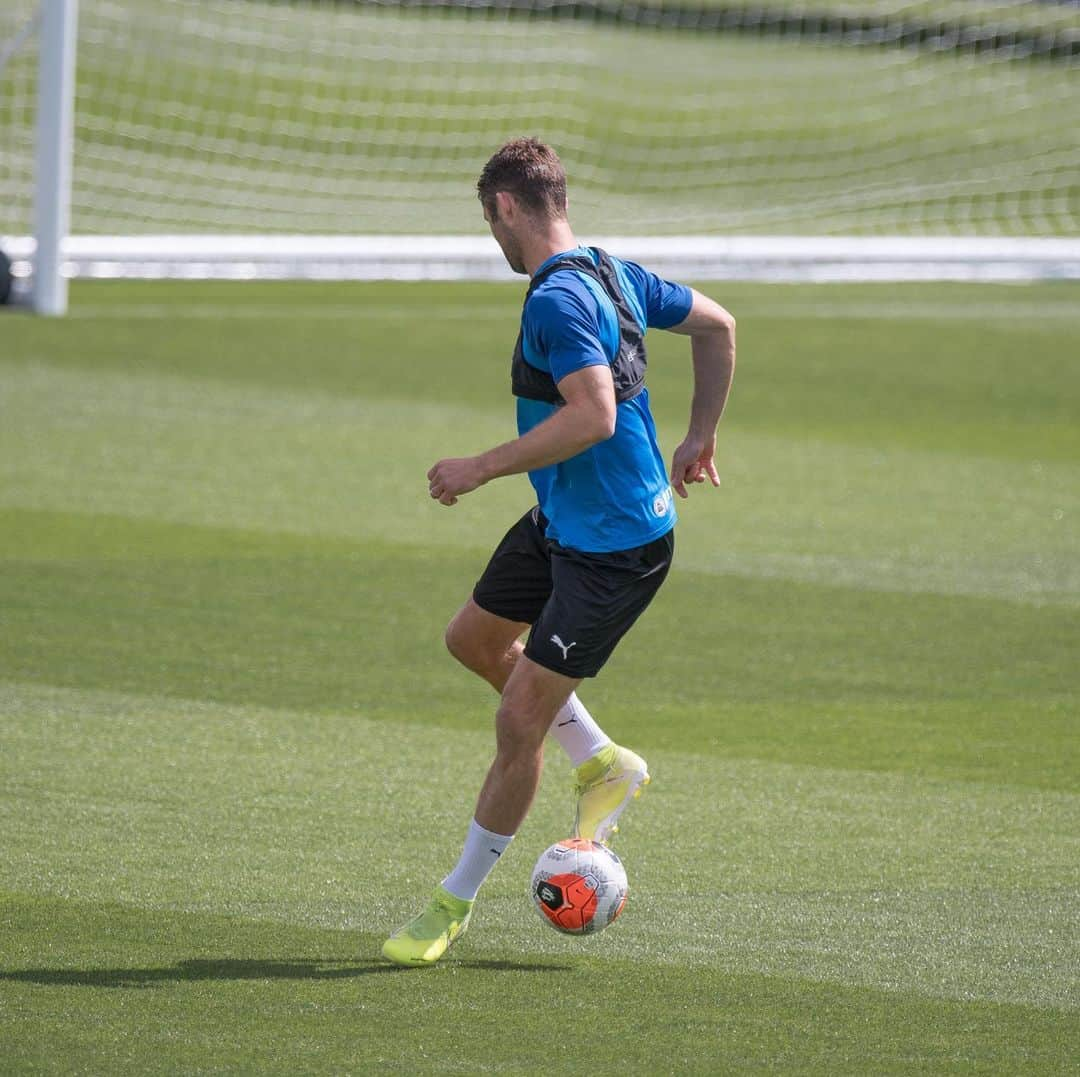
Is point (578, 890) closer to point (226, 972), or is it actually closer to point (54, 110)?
point (226, 972)

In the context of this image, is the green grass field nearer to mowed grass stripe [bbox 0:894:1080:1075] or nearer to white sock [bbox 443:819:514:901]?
mowed grass stripe [bbox 0:894:1080:1075]

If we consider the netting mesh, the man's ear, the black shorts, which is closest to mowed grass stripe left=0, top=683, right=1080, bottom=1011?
the black shorts

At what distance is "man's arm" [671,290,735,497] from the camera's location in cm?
616

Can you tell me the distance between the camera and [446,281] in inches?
932

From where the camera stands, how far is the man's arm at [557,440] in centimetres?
522

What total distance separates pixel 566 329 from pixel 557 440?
30 centimetres

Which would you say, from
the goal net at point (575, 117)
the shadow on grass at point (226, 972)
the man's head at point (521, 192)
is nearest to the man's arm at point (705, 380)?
the man's head at point (521, 192)

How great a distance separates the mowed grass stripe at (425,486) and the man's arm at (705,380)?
436cm

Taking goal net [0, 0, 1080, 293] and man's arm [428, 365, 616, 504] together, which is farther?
goal net [0, 0, 1080, 293]

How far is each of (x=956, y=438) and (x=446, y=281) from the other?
9.43m

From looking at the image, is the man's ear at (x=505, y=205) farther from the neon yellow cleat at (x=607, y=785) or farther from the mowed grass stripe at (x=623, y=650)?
the mowed grass stripe at (x=623, y=650)

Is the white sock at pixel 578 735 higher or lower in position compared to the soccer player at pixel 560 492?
lower

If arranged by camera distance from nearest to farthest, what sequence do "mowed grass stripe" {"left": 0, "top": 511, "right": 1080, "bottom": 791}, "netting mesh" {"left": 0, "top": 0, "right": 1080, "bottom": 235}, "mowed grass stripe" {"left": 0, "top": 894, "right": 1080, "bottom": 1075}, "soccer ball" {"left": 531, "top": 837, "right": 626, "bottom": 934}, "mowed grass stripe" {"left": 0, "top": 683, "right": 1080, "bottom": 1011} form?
"mowed grass stripe" {"left": 0, "top": 894, "right": 1080, "bottom": 1075} → "soccer ball" {"left": 531, "top": 837, "right": 626, "bottom": 934} → "mowed grass stripe" {"left": 0, "top": 683, "right": 1080, "bottom": 1011} → "mowed grass stripe" {"left": 0, "top": 511, "right": 1080, "bottom": 791} → "netting mesh" {"left": 0, "top": 0, "right": 1080, "bottom": 235}

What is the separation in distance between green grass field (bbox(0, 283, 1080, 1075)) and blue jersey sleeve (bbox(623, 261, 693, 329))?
1606 mm
